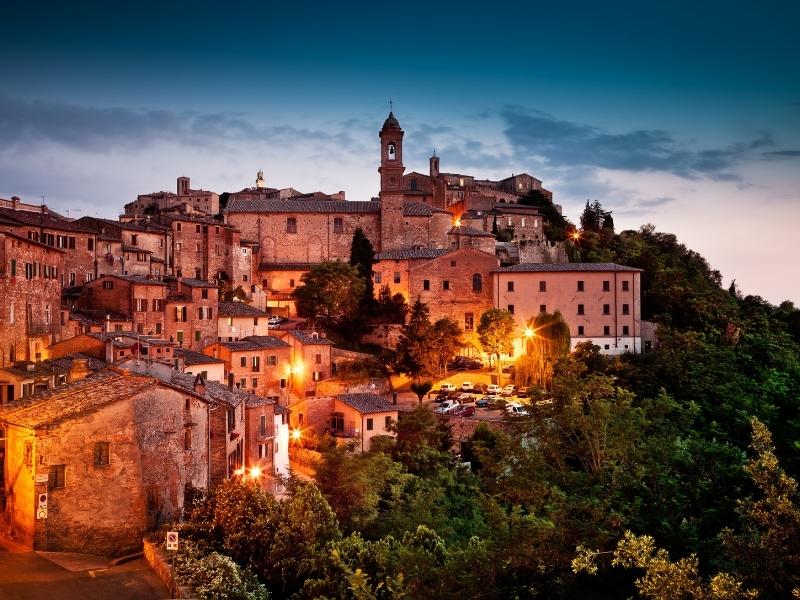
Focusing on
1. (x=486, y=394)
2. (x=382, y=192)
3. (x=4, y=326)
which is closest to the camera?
(x=4, y=326)

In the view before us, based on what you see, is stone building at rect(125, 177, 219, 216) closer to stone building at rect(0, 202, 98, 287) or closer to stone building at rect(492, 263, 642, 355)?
stone building at rect(0, 202, 98, 287)

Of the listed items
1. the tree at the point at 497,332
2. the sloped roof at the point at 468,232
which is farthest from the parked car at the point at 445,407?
the sloped roof at the point at 468,232

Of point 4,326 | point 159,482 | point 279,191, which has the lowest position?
point 159,482

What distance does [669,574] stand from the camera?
8.22 meters

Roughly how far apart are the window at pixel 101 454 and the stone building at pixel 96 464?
2 cm

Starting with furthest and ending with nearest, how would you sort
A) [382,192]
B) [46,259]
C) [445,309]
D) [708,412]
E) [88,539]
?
1. [382,192]
2. [445,309]
3. [46,259]
4. [708,412]
5. [88,539]

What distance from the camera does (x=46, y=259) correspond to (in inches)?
1421

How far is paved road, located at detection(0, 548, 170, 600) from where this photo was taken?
48.3 feet

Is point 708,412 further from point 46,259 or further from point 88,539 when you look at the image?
point 46,259

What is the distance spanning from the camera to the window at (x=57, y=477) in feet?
58.0

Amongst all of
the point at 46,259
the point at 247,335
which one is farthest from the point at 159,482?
the point at 247,335

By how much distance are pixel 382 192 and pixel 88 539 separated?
4962cm

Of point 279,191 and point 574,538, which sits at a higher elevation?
point 279,191

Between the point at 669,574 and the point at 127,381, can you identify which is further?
the point at 127,381
